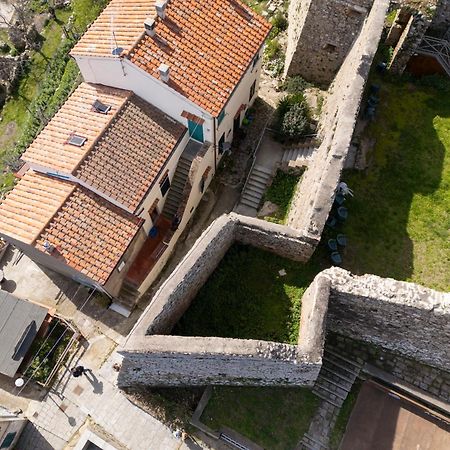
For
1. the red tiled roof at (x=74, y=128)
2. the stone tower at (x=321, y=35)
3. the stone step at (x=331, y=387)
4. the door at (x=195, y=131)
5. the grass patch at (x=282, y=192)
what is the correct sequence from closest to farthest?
1. the stone step at (x=331, y=387)
2. the red tiled roof at (x=74, y=128)
3. the stone tower at (x=321, y=35)
4. the door at (x=195, y=131)
5. the grass patch at (x=282, y=192)

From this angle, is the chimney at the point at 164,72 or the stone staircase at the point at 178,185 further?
the stone staircase at the point at 178,185

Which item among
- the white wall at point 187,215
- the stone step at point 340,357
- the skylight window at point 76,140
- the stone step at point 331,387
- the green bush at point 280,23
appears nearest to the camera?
the stone step at point 331,387

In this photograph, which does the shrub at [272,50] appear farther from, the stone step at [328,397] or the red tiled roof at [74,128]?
the stone step at [328,397]

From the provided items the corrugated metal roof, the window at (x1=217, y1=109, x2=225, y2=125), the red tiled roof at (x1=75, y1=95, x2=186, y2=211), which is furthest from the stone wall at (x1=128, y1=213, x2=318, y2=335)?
the corrugated metal roof

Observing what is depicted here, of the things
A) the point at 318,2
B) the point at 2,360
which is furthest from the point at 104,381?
the point at 318,2

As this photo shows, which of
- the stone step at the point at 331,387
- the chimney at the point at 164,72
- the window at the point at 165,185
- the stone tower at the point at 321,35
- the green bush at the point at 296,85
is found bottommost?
the stone step at the point at 331,387

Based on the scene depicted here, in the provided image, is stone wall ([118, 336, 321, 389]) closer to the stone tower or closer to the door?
the door

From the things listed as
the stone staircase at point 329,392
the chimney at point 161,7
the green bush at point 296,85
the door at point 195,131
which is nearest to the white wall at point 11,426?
the stone staircase at point 329,392
